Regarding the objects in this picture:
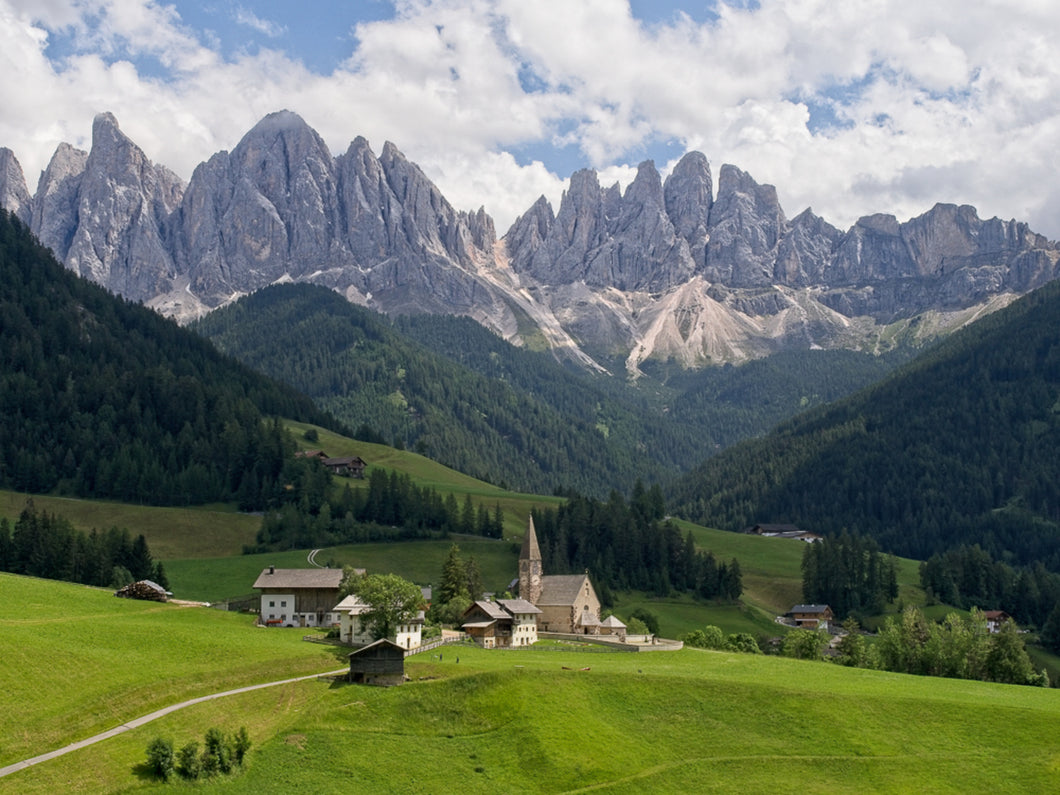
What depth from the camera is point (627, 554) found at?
176 metres

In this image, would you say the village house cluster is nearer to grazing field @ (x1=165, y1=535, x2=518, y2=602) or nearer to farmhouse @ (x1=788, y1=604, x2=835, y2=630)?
grazing field @ (x1=165, y1=535, x2=518, y2=602)

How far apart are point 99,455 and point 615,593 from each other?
95397mm

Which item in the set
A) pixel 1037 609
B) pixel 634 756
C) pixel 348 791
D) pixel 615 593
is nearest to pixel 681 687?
pixel 634 756

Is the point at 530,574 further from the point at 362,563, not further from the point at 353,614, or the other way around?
the point at 362,563

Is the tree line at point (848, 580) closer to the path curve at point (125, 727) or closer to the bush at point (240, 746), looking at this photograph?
the path curve at point (125, 727)

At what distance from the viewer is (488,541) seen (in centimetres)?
17750

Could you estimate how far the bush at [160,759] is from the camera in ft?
191

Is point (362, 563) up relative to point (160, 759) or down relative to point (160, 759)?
up

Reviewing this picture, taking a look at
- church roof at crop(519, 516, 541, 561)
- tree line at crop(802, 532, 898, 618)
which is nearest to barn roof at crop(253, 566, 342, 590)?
church roof at crop(519, 516, 541, 561)

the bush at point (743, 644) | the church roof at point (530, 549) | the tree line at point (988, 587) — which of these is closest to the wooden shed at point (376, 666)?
the church roof at point (530, 549)

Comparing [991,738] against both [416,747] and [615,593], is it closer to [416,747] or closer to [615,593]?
[416,747]

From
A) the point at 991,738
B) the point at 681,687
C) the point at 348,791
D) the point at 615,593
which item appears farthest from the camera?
the point at 615,593

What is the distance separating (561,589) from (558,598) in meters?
1.77

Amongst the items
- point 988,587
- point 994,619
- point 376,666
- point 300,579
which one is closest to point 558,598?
point 300,579
